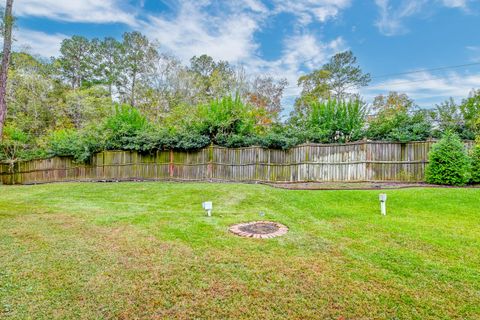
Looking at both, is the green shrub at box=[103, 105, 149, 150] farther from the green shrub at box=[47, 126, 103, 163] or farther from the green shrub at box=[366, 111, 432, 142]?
the green shrub at box=[366, 111, 432, 142]

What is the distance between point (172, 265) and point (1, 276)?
68.4 inches

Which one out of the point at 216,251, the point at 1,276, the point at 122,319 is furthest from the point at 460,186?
the point at 1,276

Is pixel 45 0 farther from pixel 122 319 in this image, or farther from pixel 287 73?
pixel 287 73

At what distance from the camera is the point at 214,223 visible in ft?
15.1

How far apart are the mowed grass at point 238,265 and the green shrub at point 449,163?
9.68ft

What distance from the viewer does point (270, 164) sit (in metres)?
10.7

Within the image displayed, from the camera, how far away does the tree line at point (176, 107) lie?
36.5 feet

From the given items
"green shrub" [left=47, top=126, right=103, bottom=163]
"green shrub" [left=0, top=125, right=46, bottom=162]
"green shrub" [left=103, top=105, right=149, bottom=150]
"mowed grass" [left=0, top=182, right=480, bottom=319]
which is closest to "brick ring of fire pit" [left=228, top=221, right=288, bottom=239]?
"mowed grass" [left=0, top=182, right=480, bottom=319]

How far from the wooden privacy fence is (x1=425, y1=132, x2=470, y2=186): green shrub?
0.74 metres

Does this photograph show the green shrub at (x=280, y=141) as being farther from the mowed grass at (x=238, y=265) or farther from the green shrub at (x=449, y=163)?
the mowed grass at (x=238, y=265)

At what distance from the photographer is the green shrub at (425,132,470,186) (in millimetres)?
7938

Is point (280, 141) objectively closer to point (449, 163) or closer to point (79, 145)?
point (449, 163)

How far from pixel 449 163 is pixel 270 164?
20.0ft

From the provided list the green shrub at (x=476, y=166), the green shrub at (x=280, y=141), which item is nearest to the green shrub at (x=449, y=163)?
the green shrub at (x=476, y=166)
